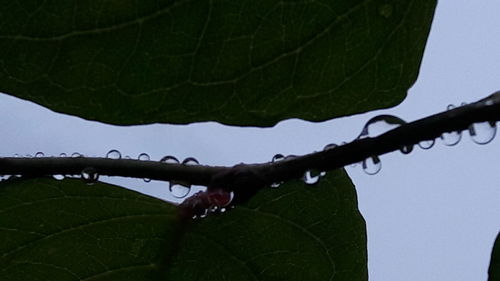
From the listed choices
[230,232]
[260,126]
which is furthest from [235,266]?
[260,126]

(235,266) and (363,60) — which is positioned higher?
(363,60)

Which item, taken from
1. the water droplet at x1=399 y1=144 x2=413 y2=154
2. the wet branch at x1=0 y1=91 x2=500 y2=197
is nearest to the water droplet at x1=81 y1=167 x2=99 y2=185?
the wet branch at x1=0 y1=91 x2=500 y2=197

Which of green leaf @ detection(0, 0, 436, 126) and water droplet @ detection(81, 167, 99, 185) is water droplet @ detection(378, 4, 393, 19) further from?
water droplet @ detection(81, 167, 99, 185)

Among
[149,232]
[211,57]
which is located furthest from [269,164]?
[149,232]

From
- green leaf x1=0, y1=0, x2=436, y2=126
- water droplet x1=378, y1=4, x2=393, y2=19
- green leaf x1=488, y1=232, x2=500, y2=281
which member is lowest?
green leaf x1=488, y1=232, x2=500, y2=281

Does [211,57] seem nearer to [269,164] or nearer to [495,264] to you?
[269,164]

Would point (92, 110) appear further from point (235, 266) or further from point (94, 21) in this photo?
point (235, 266)

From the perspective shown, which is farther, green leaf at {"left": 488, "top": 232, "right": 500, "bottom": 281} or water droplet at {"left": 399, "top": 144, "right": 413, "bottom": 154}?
green leaf at {"left": 488, "top": 232, "right": 500, "bottom": 281}
